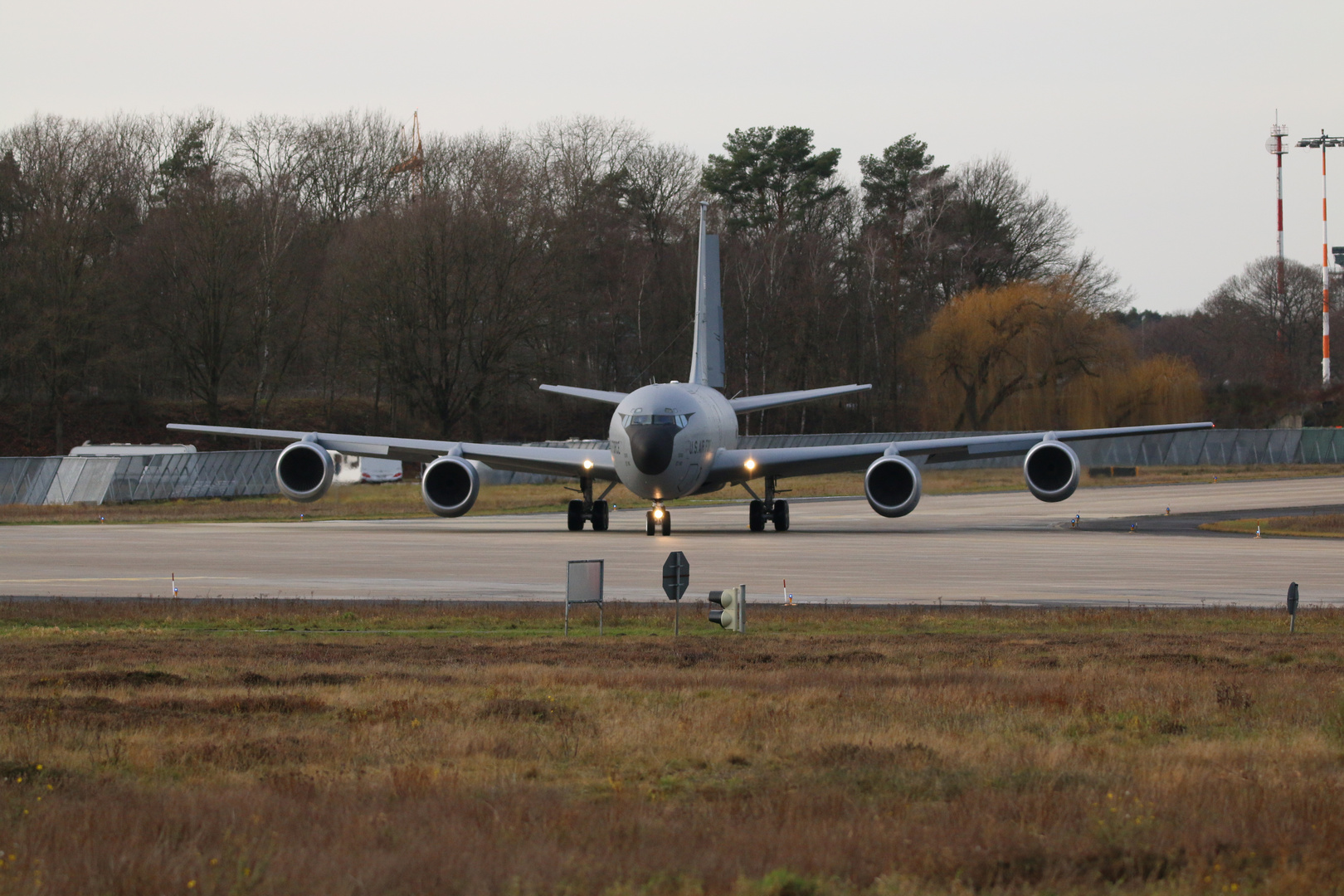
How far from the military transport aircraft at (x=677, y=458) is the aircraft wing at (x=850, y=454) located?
4 cm

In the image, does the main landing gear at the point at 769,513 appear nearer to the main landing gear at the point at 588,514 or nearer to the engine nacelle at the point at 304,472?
the main landing gear at the point at 588,514

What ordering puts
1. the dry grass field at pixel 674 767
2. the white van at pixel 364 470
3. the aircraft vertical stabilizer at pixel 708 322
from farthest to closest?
1. the white van at pixel 364 470
2. the aircraft vertical stabilizer at pixel 708 322
3. the dry grass field at pixel 674 767

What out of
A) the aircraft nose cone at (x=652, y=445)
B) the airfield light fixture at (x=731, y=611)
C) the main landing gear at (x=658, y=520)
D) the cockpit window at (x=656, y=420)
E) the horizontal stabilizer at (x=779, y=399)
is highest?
the horizontal stabilizer at (x=779, y=399)

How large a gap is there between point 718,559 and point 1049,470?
426 inches

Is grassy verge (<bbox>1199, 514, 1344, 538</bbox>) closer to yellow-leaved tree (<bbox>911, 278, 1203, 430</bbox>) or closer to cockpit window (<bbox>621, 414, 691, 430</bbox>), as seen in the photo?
cockpit window (<bbox>621, 414, 691, 430</bbox>)

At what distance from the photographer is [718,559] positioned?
91.6 feet

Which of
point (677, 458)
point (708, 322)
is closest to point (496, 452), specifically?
point (677, 458)

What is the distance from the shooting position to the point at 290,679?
12.1m

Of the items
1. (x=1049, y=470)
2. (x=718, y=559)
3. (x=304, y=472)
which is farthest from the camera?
(x=304, y=472)

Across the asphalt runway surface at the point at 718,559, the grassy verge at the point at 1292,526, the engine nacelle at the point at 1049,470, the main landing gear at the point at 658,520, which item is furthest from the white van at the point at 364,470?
the grassy verge at the point at 1292,526

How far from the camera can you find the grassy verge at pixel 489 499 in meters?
47.2

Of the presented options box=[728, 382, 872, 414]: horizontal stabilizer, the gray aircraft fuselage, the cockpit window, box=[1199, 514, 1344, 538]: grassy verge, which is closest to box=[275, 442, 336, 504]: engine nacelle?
the gray aircraft fuselage

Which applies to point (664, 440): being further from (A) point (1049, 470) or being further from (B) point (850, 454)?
(A) point (1049, 470)

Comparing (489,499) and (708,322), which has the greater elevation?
(708,322)
